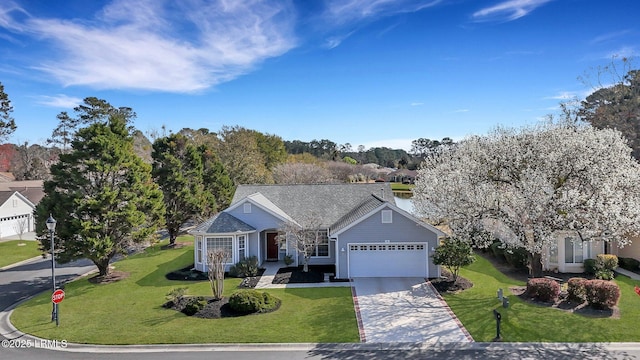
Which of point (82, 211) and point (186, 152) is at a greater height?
point (186, 152)

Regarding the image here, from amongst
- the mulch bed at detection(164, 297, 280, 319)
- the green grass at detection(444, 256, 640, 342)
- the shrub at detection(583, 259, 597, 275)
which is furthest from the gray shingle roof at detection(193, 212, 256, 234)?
the shrub at detection(583, 259, 597, 275)

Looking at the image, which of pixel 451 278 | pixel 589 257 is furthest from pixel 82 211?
pixel 589 257

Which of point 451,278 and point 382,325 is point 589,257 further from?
point 382,325

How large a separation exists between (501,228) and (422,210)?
4402mm

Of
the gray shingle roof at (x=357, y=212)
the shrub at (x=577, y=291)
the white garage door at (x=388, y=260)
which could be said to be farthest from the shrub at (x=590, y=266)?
the gray shingle roof at (x=357, y=212)

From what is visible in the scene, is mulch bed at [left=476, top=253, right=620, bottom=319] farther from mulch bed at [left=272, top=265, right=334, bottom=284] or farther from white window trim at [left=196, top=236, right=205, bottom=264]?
white window trim at [left=196, top=236, right=205, bottom=264]

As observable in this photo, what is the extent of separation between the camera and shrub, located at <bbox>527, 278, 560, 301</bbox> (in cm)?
1656

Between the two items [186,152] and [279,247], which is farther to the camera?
[186,152]

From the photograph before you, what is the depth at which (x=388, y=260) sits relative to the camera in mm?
21547

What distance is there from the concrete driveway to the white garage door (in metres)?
0.64

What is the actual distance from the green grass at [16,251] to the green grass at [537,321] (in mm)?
28362

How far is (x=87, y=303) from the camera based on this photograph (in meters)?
18.0

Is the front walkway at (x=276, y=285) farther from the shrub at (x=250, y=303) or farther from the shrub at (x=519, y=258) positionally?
the shrub at (x=519, y=258)

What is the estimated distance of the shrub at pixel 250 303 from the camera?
52.4ft
